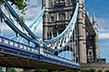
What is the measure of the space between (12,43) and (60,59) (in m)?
14.0

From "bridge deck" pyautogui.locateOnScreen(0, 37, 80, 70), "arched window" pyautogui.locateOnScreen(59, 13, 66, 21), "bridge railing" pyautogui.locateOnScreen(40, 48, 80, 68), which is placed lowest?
"bridge railing" pyautogui.locateOnScreen(40, 48, 80, 68)

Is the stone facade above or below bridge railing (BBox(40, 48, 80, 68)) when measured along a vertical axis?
above

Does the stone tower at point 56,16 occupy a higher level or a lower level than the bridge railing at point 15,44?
higher

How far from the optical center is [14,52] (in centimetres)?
1833

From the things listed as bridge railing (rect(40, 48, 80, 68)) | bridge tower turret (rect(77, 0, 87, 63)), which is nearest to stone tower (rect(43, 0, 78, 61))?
bridge tower turret (rect(77, 0, 87, 63))

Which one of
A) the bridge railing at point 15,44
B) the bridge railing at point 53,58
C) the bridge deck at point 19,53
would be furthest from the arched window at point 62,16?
the bridge railing at point 15,44

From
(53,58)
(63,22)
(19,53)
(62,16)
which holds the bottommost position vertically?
(53,58)

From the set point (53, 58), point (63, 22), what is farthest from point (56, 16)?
point (53, 58)

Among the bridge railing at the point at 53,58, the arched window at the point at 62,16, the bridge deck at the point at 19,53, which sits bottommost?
the bridge railing at the point at 53,58

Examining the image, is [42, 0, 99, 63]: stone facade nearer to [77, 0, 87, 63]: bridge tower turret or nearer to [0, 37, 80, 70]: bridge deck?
[77, 0, 87, 63]: bridge tower turret

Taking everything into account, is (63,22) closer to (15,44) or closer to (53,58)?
(53,58)

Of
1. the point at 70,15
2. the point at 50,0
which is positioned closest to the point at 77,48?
the point at 70,15

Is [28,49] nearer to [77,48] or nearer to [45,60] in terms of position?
[45,60]

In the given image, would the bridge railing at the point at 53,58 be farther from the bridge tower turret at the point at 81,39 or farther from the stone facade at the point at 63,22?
the stone facade at the point at 63,22
